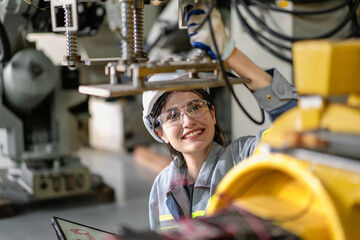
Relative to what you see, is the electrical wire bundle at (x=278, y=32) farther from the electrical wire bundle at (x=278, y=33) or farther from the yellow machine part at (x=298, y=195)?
the yellow machine part at (x=298, y=195)

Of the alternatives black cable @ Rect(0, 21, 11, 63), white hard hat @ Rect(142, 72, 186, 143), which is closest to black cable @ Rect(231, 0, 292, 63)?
white hard hat @ Rect(142, 72, 186, 143)

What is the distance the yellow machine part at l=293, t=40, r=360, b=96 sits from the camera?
0.92m

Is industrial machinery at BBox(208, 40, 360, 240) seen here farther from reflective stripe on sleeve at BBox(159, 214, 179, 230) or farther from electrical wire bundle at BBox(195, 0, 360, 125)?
electrical wire bundle at BBox(195, 0, 360, 125)

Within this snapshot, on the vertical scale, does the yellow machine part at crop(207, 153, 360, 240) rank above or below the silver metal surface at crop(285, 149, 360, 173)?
below

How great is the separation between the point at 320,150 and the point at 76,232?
921 millimetres

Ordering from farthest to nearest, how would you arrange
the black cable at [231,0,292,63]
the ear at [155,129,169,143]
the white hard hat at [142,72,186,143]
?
the black cable at [231,0,292,63], the ear at [155,129,169,143], the white hard hat at [142,72,186,143]

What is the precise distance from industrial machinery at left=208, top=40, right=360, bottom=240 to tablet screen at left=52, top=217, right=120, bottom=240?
0.64 metres

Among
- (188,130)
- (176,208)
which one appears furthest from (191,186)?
(188,130)

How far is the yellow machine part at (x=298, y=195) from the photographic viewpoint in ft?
2.94

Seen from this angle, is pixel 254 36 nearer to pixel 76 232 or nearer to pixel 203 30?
pixel 203 30

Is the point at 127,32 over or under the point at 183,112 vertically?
over

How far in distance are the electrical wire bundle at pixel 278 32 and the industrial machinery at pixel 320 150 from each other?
2131 millimetres

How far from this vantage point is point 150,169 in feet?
17.2

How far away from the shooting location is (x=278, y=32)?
321 centimetres
